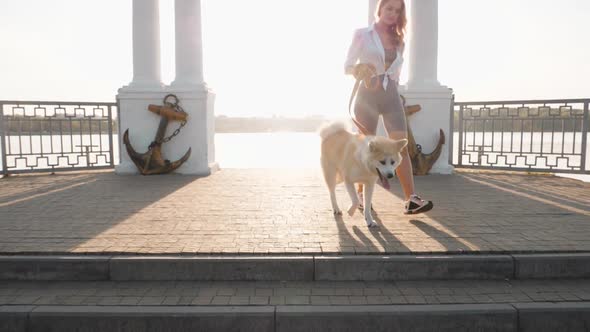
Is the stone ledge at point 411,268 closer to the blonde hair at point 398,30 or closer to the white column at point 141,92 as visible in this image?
the blonde hair at point 398,30

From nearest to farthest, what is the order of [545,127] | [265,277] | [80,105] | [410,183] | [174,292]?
[174,292] → [265,277] → [410,183] → [545,127] → [80,105]

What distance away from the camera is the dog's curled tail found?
443cm

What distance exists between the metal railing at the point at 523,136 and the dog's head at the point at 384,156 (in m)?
5.35

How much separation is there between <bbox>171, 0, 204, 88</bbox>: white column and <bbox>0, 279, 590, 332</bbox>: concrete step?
582 centimetres

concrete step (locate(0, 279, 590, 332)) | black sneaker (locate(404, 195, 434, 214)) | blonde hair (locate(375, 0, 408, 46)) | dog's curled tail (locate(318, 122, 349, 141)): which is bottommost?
concrete step (locate(0, 279, 590, 332))

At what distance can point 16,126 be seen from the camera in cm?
813

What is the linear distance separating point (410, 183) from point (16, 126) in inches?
309

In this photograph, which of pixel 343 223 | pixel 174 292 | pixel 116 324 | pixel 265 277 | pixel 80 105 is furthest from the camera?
pixel 80 105

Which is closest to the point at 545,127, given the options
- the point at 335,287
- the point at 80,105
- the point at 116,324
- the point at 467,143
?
the point at 467,143

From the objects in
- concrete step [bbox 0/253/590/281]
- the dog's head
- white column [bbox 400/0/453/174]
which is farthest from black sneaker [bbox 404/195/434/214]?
white column [bbox 400/0/453/174]

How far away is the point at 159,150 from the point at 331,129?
14.5 ft

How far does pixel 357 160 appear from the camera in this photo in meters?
3.87

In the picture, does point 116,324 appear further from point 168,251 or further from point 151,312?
point 168,251

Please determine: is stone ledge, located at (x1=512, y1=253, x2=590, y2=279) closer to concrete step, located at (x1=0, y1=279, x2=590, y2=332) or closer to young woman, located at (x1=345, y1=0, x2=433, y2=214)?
concrete step, located at (x1=0, y1=279, x2=590, y2=332)
